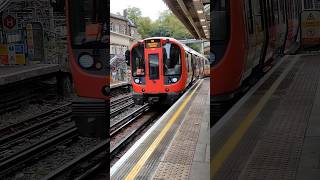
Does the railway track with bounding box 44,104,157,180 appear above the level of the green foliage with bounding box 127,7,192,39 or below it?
below

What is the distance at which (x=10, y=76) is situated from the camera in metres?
1.98

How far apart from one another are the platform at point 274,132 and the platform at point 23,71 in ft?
2.71

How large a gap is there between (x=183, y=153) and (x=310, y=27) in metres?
1.32

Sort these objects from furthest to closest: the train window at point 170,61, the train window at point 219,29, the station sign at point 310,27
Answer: the train window at point 170,61 < the station sign at point 310,27 < the train window at point 219,29

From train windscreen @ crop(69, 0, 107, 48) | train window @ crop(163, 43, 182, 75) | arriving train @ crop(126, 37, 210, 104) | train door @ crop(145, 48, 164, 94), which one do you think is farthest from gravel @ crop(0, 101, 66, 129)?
train window @ crop(163, 43, 182, 75)

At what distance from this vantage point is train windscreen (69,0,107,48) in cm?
133

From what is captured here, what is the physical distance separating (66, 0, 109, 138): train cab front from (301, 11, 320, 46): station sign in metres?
0.69

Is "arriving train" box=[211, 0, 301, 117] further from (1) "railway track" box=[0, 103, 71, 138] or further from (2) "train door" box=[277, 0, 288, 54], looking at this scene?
(1) "railway track" box=[0, 103, 71, 138]

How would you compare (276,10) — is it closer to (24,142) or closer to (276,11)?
(276,11)

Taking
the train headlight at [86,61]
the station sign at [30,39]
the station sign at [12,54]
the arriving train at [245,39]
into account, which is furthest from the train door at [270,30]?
the station sign at [12,54]

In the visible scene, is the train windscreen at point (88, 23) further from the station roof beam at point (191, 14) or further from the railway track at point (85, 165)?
the railway track at point (85, 165)

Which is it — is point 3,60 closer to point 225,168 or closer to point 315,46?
point 225,168

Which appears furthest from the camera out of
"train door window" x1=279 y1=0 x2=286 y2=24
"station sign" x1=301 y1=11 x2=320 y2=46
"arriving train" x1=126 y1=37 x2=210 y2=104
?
"arriving train" x1=126 y1=37 x2=210 y2=104

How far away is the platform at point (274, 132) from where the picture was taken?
1042 mm
